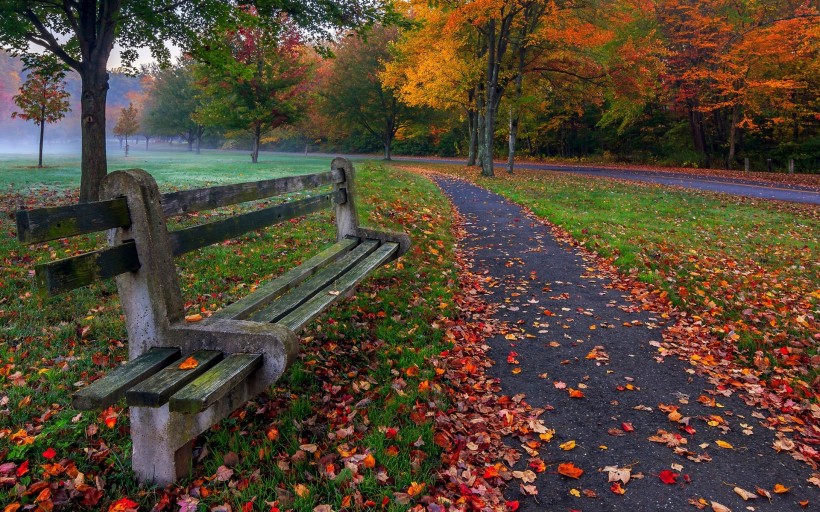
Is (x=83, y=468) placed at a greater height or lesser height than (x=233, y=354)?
lesser

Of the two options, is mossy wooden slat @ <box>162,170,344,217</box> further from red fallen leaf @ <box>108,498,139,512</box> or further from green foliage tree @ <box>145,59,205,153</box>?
green foliage tree @ <box>145,59,205,153</box>

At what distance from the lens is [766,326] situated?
5773 millimetres

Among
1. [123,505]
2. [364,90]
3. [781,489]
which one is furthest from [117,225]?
[364,90]

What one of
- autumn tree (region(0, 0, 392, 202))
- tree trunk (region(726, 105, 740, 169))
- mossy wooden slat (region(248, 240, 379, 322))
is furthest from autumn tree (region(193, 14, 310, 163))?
mossy wooden slat (region(248, 240, 379, 322))

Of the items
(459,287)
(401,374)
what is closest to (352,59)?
(459,287)

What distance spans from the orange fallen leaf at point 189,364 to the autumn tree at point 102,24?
9.18 metres

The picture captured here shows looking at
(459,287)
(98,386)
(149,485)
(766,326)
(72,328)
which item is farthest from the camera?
(459,287)

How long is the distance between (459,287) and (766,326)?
141 inches

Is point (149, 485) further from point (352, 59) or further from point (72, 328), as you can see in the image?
point (352, 59)

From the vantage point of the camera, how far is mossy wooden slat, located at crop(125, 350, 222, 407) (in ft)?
8.42

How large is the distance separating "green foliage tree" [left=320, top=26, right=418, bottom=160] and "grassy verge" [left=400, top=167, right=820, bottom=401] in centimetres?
2642

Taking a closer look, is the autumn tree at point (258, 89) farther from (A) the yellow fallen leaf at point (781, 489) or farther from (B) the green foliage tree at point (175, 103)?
(A) the yellow fallen leaf at point (781, 489)

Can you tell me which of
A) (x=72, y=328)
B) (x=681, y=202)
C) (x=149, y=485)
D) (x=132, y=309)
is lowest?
(x=149, y=485)

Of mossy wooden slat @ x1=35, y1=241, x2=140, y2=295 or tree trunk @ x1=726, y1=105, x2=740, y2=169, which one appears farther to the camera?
tree trunk @ x1=726, y1=105, x2=740, y2=169
